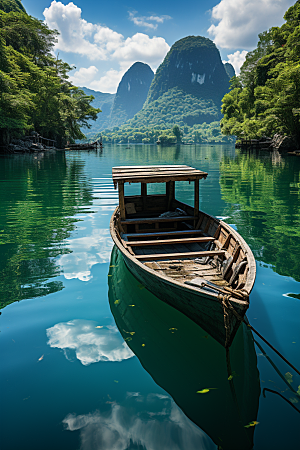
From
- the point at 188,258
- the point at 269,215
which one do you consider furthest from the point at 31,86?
the point at 188,258

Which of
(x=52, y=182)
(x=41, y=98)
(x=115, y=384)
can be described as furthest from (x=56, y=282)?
(x=41, y=98)

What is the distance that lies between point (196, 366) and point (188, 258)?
3.03 meters

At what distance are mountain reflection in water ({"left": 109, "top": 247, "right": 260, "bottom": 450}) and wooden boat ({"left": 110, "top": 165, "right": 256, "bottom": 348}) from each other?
409 millimetres

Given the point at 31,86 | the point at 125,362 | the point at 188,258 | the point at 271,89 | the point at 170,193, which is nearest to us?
the point at 125,362

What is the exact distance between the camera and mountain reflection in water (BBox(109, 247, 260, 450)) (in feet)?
10.9

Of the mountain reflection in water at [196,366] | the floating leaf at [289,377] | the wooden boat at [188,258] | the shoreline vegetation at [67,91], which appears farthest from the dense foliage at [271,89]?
the floating leaf at [289,377]

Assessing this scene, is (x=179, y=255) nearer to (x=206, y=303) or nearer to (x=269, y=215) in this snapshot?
(x=206, y=303)

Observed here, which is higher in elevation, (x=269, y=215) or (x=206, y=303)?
(x=206, y=303)

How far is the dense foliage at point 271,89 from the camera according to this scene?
38.5 metres

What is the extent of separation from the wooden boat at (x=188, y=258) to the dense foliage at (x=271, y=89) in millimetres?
33727

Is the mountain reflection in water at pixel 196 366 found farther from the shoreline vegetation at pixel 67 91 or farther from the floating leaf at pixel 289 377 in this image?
the shoreline vegetation at pixel 67 91

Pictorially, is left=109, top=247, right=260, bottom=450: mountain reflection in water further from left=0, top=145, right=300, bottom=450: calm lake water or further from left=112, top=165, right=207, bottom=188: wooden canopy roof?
left=112, top=165, right=207, bottom=188: wooden canopy roof

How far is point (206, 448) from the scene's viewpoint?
9.92ft

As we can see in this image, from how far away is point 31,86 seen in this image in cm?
4650
